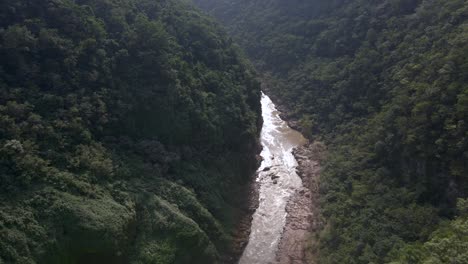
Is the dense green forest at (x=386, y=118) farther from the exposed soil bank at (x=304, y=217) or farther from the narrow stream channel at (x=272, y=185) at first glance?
the narrow stream channel at (x=272, y=185)

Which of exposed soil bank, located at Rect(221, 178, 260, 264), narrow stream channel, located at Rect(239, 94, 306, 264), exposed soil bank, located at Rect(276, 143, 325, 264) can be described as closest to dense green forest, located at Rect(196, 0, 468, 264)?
exposed soil bank, located at Rect(276, 143, 325, 264)

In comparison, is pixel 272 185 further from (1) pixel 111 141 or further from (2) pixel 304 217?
(1) pixel 111 141

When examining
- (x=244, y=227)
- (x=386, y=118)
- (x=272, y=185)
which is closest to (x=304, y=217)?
(x=272, y=185)

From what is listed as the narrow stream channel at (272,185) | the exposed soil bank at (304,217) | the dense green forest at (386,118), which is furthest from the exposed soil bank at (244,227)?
the dense green forest at (386,118)

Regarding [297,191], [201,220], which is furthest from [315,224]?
[201,220]

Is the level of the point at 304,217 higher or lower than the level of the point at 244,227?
higher

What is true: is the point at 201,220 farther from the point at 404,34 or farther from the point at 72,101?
the point at 404,34

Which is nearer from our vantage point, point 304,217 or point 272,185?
point 304,217
